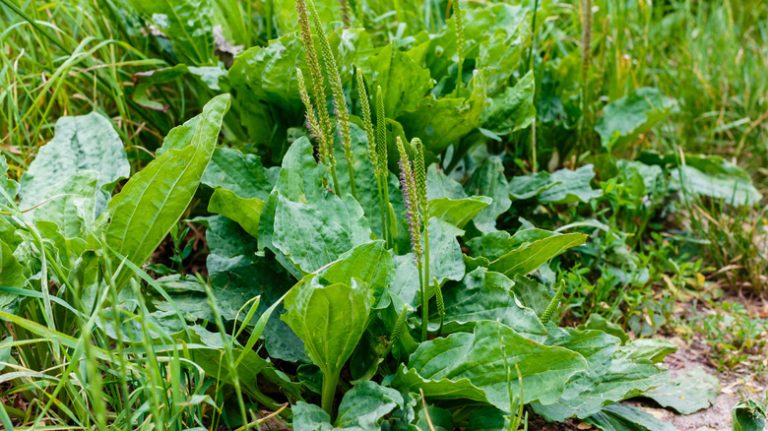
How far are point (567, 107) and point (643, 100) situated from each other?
32 centimetres

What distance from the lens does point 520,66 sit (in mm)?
2900

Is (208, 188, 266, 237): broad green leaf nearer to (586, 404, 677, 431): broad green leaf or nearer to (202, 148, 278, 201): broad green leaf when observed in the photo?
(202, 148, 278, 201): broad green leaf

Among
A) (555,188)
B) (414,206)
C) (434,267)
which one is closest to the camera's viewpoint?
(414,206)

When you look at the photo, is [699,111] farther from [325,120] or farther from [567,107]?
[325,120]

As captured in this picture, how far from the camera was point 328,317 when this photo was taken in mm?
1647

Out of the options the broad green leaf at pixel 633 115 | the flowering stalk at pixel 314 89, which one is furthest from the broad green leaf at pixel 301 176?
the broad green leaf at pixel 633 115

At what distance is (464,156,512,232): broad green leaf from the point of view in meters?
2.37

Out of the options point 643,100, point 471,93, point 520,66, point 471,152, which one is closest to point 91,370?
point 471,93

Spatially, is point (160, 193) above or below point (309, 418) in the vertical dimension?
above

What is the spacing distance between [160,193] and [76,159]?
429mm

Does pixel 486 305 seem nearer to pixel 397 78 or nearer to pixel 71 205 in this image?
pixel 397 78

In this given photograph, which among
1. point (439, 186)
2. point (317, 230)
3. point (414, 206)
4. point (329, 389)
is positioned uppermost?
point (414, 206)

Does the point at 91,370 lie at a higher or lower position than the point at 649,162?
higher

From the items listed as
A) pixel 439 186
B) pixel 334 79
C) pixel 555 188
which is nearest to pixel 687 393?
pixel 555 188
